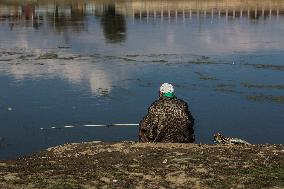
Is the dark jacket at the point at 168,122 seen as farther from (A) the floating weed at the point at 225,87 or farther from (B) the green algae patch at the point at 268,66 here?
(B) the green algae patch at the point at 268,66

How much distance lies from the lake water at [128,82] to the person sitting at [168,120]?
3824mm

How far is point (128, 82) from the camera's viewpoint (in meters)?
25.8

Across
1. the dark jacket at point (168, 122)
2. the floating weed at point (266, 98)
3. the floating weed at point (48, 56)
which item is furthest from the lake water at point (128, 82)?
the dark jacket at point (168, 122)

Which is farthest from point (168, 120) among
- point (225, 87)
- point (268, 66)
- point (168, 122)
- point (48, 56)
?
point (48, 56)

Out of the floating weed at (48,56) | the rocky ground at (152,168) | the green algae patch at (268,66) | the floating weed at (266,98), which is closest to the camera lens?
the rocky ground at (152,168)

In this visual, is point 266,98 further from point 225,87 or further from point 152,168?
point 152,168

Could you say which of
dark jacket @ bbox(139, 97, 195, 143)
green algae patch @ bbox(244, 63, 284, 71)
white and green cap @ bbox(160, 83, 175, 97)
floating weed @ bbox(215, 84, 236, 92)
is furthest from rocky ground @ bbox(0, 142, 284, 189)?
green algae patch @ bbox(244, 63, 284, 71)

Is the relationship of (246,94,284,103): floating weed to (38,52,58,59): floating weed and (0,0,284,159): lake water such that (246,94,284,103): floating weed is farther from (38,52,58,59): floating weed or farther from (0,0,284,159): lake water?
(38,52,58,59): floating weed

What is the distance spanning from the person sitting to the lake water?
12.5 feet

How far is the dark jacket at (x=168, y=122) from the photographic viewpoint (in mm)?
12109

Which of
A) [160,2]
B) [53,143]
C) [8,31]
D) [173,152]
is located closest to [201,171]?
[173,152]

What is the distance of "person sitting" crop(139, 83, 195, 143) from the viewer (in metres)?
12.1

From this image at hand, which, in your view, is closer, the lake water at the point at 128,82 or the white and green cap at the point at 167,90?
the white and green cap at the point at 167,90

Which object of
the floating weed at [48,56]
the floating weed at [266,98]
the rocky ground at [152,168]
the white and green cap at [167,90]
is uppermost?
the white and green cap at [167,90]
